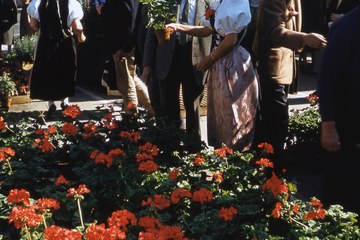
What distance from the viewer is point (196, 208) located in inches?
139

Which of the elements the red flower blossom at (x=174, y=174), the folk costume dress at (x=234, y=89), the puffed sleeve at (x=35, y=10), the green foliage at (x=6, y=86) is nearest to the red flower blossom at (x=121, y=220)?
the red flower blossom at (x=174, y=174)

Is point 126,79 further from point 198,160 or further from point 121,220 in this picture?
point 121,220

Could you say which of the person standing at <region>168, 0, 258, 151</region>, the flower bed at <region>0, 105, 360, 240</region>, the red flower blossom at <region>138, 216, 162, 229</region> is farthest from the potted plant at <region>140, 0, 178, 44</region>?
the red flower blossom at <region>138, 216, 162, 229</region>

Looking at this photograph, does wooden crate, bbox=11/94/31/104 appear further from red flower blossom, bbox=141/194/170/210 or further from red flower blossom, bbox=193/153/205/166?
red flower blossom, bbox=141/194/170/210

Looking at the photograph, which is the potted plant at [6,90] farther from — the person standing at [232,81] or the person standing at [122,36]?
the person standing at [232,81]

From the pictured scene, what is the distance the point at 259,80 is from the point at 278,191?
1.83 m

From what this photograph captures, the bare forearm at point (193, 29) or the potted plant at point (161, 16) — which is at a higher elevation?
the potted plant at point (161, 16)

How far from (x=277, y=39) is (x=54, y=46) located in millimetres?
3303

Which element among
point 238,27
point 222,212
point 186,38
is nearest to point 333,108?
point 222,212

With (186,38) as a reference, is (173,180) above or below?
below

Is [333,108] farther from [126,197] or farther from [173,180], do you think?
[126,197]

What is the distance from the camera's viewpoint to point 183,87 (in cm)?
592

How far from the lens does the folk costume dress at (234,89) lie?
14.9 ft

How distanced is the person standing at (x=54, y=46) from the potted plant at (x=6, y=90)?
127cm
